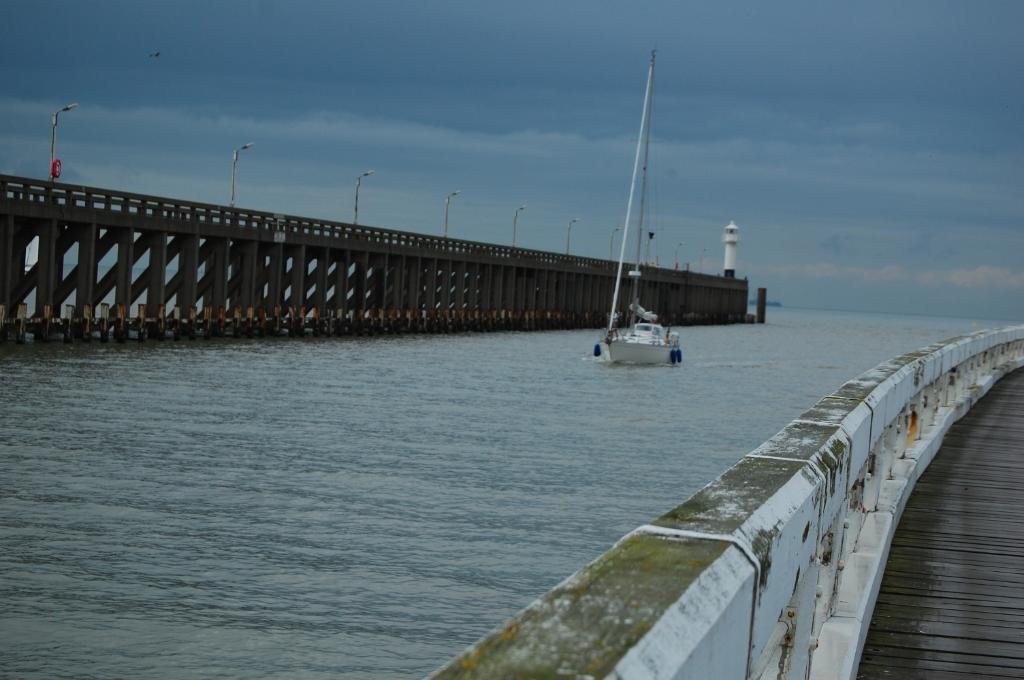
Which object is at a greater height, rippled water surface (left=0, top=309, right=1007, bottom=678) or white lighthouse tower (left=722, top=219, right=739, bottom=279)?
white lighthouse tower (left=722, top=219, right=739, bottom=279)

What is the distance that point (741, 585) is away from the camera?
7.59 feet

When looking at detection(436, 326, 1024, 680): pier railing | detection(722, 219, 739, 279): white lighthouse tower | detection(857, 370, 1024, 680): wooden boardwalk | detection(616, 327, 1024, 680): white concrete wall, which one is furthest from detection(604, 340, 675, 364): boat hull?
detection(722, 219, 739, 279): white lighthouse tower

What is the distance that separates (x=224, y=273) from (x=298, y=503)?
35.3 metres

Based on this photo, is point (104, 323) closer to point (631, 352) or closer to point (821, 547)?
point (631, 352)

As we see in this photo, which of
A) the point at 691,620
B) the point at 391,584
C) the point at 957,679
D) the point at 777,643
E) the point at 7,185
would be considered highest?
the point at 7,185

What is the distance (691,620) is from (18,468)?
53.6ft

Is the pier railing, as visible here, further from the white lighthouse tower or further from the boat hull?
the white lighthouse tower

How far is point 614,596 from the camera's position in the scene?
203cm

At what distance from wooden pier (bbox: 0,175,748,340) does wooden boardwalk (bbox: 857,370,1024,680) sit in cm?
3243

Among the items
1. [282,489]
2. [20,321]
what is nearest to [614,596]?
[282,489]

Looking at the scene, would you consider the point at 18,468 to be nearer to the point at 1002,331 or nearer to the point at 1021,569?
the point at 1021,569

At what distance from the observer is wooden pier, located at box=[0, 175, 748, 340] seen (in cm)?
3828

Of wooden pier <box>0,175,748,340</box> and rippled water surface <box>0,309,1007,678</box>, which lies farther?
wooden pier <box>0,175,748,340</box>

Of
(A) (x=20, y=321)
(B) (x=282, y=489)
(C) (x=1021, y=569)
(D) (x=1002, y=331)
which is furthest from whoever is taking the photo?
(A) (x=20, y=321)
